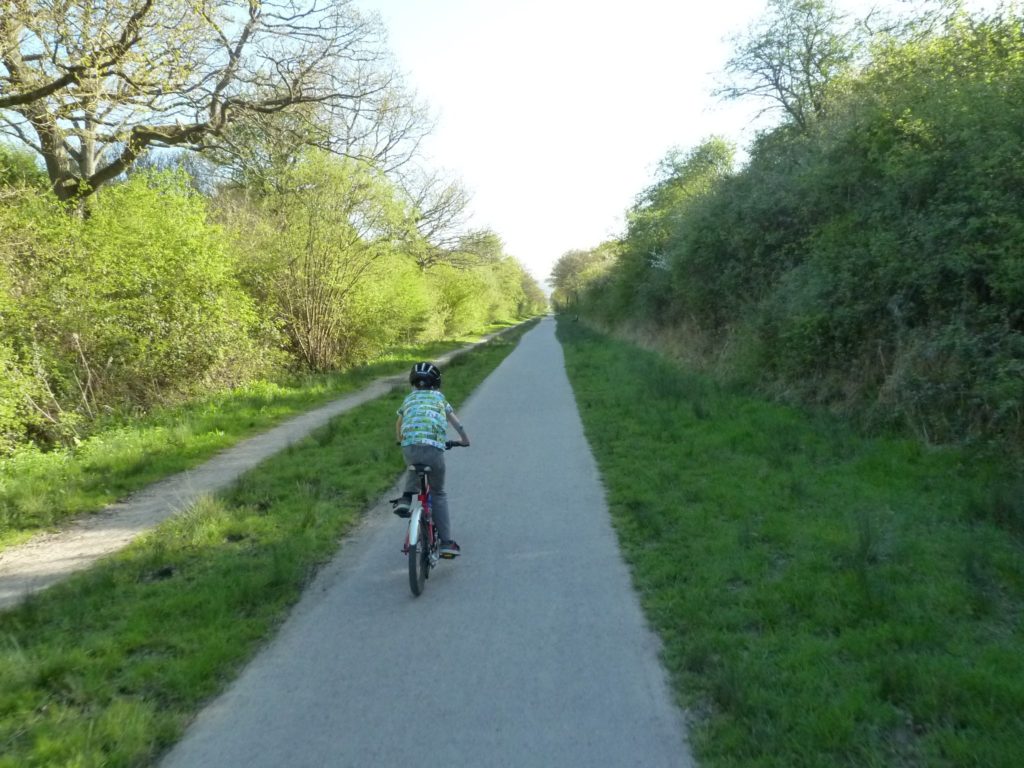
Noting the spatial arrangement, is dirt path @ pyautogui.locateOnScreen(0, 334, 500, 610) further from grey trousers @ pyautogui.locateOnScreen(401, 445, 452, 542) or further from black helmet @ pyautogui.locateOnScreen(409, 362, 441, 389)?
black helmet @ pyautogui.locateOnScreen(409, 362, 441, 389)

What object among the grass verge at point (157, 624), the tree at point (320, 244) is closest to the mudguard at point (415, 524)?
the grass verge at point (157, 624)

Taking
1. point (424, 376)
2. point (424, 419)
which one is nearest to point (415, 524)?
point (424, 419)

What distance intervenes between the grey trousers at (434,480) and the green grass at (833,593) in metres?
1.58

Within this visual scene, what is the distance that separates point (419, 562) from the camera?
5.42 meters

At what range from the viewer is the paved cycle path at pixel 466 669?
3.41 m

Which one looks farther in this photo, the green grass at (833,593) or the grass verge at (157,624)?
the grass verge at (157,624)

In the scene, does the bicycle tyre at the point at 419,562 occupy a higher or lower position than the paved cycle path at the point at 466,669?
higher

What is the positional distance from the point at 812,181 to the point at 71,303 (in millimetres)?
12959

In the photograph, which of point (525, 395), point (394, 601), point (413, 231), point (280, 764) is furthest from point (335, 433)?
point (413, 231)

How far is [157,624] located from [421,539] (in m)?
1.84

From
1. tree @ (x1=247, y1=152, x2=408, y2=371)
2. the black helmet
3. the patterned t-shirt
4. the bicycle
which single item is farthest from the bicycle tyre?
tree @ (x1=247, y1=152, x2=408, y2=371)

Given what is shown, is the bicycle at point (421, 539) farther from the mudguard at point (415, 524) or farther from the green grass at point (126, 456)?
the green grass at point (126, 456)

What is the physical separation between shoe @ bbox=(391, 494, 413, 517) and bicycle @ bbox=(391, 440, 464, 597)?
3 cm

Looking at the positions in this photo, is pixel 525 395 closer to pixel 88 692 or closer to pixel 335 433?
pixel 335 433
